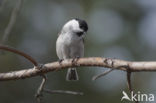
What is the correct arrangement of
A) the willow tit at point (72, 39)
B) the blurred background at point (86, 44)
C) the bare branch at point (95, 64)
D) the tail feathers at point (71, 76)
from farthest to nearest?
the blurred background at point (86, 44)
the tail feathers at point (71, 76)
the willow tit at point (72, 39)
the bare branch at point (95, 64)

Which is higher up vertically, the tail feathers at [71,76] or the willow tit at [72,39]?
the willow tit at [72,39]

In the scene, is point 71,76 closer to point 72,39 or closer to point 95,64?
point 72,39

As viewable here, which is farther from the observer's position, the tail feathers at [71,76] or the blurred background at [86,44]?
the blurred background at [86,44]

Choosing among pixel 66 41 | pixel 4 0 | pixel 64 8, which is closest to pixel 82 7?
pixel 64 8

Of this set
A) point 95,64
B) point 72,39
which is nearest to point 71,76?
point 72,39

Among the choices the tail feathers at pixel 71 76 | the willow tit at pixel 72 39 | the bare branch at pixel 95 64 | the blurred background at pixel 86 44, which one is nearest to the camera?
the bare branch at pixel 95 64

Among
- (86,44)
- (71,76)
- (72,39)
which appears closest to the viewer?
(72,39)

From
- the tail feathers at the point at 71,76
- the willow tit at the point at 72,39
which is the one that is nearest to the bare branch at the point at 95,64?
the willow tit at the point at 72,39

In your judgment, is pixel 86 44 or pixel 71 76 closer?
pixel 71 76

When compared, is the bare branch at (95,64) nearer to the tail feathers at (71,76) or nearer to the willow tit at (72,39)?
the willow tit at (72,39)

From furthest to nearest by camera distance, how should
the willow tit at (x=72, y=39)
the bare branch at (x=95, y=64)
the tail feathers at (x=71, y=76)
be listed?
1. the tail feathers at (x=71, y=76)
2. the willow tit at (x=72, y=39)
3. the bare branch at (x=95, y=64)

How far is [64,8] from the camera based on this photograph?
9.46 meters

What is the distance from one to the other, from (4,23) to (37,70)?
17.0 ft

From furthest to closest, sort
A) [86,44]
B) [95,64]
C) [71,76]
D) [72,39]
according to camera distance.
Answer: [86,44] < [71,76] < [72,39] < [95,64]
